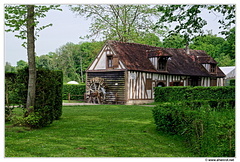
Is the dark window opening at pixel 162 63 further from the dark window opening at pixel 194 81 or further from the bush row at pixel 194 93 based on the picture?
the dark window opening at pixel 194 81

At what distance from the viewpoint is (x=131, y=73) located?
24.6 m

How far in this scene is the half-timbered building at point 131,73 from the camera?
2467 centimetres

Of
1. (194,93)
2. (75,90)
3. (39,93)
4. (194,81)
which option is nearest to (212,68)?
(194,81)

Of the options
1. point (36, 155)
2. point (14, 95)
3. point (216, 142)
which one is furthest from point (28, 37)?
point (216, 142)

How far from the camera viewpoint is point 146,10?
103 feet

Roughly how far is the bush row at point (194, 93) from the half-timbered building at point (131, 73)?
1489 mm

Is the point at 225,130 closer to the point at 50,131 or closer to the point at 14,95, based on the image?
the point at 50,131

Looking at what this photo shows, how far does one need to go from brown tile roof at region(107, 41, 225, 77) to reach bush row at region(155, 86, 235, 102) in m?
2.52

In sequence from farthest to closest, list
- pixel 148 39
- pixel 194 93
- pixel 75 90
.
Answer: pixel 148 39 < pixel 75 90 < pixel 194 93

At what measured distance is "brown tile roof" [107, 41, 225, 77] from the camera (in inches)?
1000

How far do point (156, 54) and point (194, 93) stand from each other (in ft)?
20.8

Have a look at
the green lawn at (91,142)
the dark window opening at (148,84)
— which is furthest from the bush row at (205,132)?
the dark window opening at (148,84)

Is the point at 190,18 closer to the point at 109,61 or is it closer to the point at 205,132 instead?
the point at 205,132

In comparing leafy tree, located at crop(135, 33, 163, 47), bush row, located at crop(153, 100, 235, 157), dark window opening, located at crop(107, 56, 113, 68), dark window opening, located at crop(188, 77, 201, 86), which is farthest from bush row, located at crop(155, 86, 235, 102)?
bush row, located at crop(153, 100, 235, 157)
